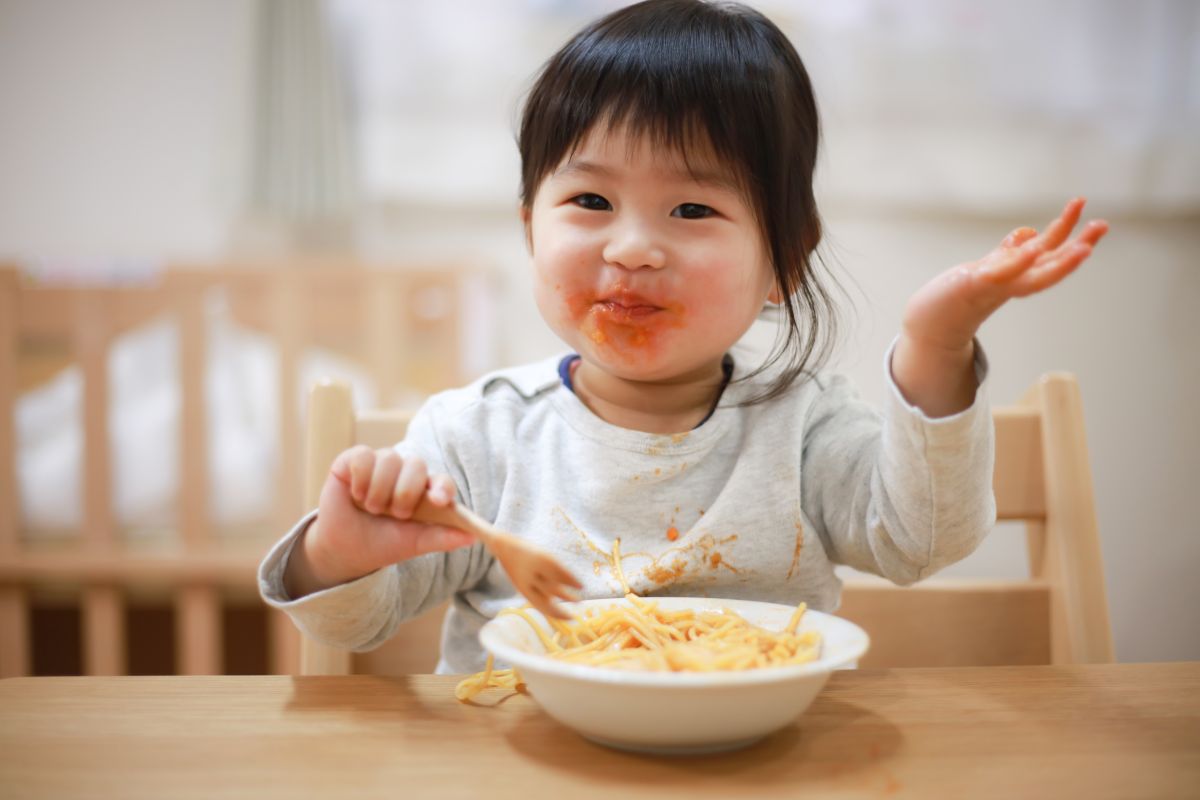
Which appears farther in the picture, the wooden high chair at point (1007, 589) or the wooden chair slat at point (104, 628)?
the wooden chair slat at point (104, 628)

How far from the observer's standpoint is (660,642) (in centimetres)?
58

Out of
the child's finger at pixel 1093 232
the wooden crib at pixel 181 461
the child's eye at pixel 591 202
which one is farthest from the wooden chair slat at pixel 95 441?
the child's finger at pixel 1093 232

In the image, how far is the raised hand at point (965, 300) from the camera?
552 millimetres

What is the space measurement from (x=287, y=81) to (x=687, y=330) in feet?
4.43

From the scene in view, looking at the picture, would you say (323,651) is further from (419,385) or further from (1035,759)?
(419,385)

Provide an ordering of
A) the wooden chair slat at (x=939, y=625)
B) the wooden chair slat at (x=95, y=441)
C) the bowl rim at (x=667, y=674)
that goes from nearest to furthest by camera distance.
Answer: the bowl rim at (x=667, y=674)
the wooden chair slat at (x=939, y=625)
the wooden chair slat at (x=95, y=441)

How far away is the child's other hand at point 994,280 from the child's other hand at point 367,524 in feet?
1.04

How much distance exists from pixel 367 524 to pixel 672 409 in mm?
335

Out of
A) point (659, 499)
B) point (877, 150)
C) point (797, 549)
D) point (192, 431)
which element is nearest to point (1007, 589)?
point (797, 549)

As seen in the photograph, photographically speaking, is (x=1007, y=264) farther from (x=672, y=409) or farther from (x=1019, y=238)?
(x=672, y=409)

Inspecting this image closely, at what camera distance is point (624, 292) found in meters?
0.75

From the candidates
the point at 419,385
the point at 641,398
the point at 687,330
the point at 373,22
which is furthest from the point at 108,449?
the point at 687,330

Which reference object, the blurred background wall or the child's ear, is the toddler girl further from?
the blurred background wall

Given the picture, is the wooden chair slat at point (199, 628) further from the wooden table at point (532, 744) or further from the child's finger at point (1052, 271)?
the child's finger at point (1052, 271)
